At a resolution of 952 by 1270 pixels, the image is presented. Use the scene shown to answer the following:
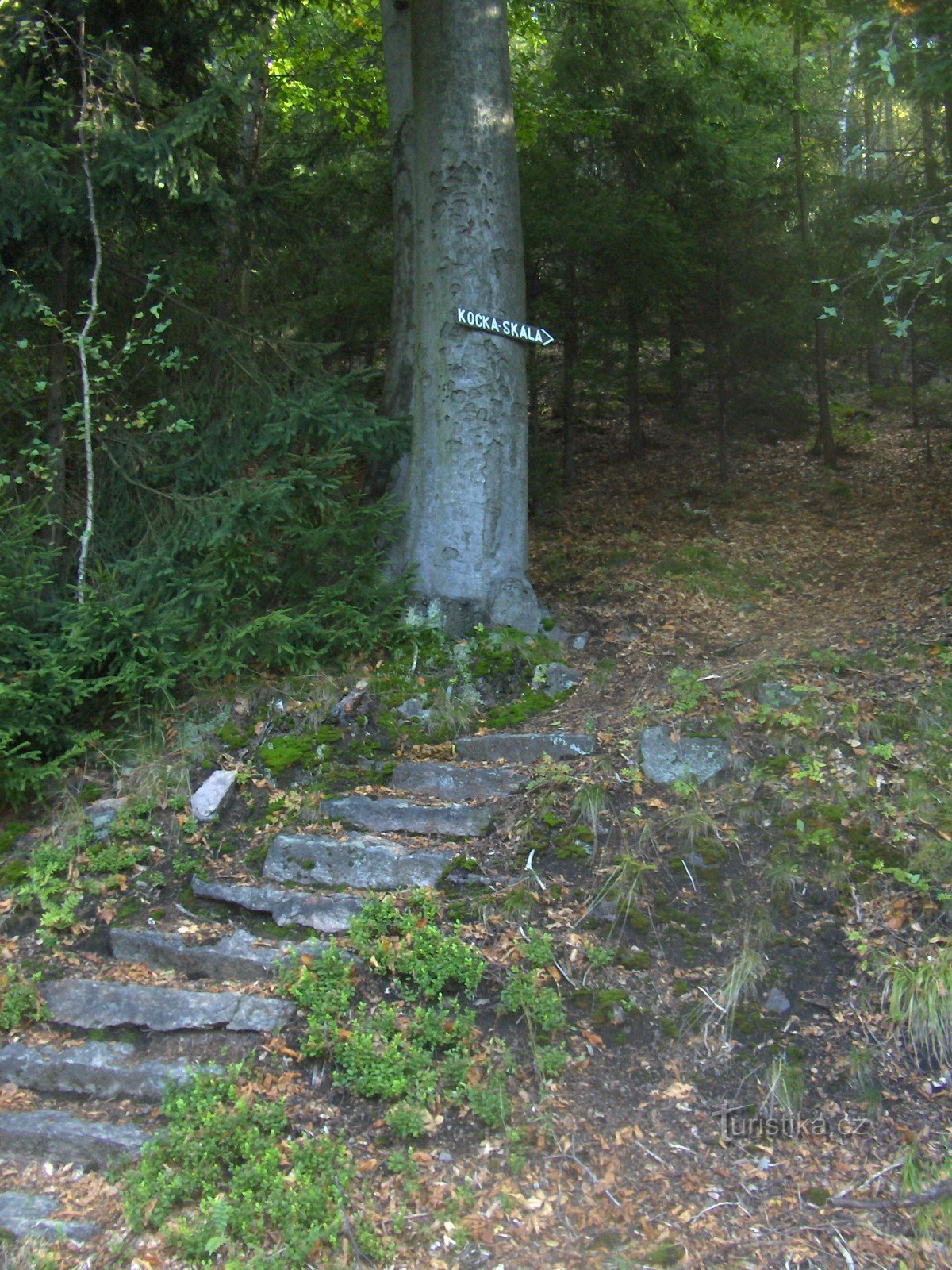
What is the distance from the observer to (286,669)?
24.2 ft

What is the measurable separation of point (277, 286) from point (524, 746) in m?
5.65

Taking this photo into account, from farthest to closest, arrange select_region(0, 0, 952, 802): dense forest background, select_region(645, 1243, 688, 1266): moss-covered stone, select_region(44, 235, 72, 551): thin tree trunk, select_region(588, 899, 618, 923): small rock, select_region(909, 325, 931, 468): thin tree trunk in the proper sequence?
select_region(909, 325, 931, 468): thin tree trunk
select_region(44, 235, 72, 551): thin tree trunk
select_region(0, 0, 952, 802): dense forest background
select_region(588, 899, 618, 923): small rock
select_region(645, 1243, 688, 1266): moss-covered stone

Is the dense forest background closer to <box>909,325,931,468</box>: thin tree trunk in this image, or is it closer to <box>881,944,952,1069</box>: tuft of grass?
<box>909,325,931,468</box>: thin tree trunk

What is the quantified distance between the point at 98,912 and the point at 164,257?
16.1 ft

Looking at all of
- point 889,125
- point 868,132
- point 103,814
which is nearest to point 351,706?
point 103,814

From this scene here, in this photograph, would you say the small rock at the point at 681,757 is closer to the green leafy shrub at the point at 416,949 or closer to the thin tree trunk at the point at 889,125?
the green leafy shrub at the point at 416,949

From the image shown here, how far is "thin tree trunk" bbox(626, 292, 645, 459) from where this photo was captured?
11477 millimetres

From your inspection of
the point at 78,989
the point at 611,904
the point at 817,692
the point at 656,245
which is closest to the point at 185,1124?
the point at 78,989

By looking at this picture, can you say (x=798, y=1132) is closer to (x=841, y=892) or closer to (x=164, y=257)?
(x=841, y=892)

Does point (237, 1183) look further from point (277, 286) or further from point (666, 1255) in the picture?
point (277, 286)

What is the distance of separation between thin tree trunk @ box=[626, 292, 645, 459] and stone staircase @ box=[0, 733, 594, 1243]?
6.61m

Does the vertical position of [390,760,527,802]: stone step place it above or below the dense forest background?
below

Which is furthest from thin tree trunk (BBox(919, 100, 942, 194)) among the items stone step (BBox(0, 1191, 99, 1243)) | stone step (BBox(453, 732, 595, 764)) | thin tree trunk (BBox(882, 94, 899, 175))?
stone step (BBox(0, 1191, 99, 1243))

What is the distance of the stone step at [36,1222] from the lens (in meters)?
3.92
